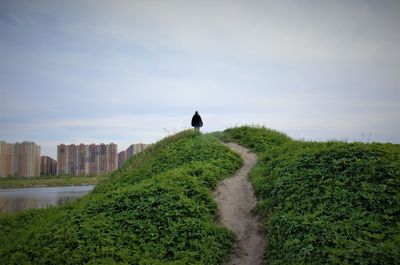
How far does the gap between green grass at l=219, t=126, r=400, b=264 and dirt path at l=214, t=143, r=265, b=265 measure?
0.39 metres

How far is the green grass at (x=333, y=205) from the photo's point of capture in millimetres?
7664

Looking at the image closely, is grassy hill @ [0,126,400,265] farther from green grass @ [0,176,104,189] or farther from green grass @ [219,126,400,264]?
green grass @ [0,176,104,189]

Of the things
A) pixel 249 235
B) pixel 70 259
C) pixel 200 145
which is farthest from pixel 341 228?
pixel 200 145

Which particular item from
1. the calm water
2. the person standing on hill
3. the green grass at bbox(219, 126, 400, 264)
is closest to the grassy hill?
the green grass at bbox(219, 126, 400, 264)

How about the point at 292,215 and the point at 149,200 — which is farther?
the point at 149,200

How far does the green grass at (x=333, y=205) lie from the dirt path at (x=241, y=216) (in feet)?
1.28

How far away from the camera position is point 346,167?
36.3ft

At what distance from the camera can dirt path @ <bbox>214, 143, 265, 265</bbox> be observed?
9773 mm

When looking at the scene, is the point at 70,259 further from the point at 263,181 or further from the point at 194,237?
the point at 263,181

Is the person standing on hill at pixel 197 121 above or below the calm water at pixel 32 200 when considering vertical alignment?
above

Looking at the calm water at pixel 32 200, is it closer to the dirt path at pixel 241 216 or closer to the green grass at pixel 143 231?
the green grass at pixel 143 231

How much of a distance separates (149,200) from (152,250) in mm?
2340

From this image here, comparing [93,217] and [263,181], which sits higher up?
[263,181]

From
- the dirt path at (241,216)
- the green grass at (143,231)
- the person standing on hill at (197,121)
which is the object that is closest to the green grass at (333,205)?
the dirt path at (241,216)
